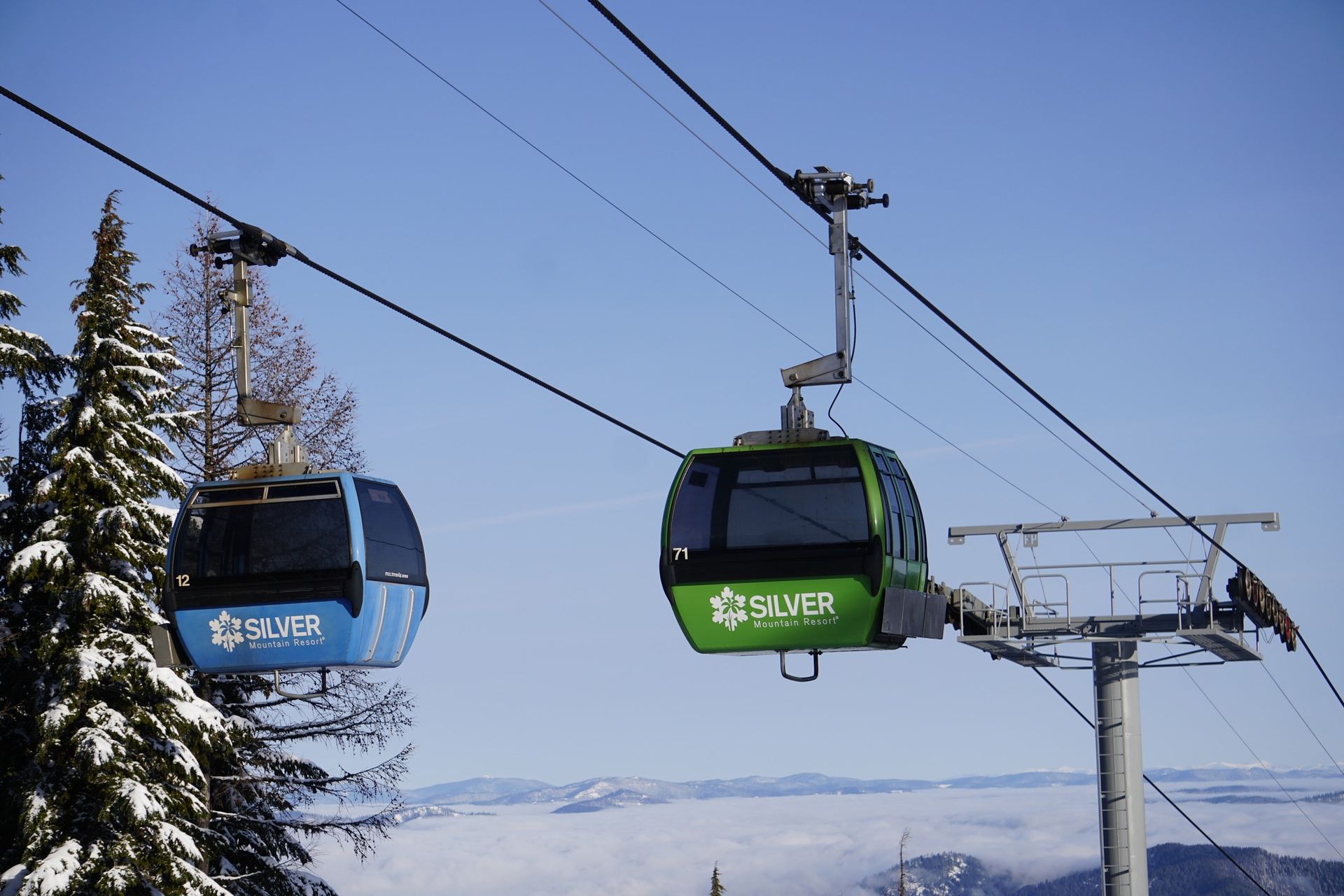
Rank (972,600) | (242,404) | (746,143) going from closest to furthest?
(746,143), (242,404), (972,600)

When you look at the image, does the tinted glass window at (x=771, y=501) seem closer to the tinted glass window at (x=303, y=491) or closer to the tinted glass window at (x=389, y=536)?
the tinted glass window at (x=389, y=536)

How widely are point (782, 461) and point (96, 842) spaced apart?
1429 cm

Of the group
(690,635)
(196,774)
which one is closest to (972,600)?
(196,774)

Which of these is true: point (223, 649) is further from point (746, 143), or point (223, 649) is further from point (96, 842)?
point (96, 842)

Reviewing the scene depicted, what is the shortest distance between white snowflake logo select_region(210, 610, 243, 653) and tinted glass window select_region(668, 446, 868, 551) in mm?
3747

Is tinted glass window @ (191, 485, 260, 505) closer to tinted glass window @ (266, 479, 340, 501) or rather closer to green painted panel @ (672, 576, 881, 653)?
tinted glass window @ (266, 479, 340, 501)

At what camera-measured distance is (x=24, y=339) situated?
2612 centimetres

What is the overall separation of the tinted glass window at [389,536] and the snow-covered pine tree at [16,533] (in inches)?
458

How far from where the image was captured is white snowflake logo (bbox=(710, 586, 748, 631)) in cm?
1397

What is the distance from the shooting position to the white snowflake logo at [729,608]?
13969 mm

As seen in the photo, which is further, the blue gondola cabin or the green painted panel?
the blue gondola cabin

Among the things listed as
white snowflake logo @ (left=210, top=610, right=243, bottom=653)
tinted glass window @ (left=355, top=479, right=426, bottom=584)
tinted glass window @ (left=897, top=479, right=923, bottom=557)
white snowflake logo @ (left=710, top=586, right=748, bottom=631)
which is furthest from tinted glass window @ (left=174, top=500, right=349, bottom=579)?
tinted glass window @ (left=897, top=479, right=923, bottom=557)

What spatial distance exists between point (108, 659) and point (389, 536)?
11.0 m

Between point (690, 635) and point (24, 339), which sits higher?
point (24, 339)
